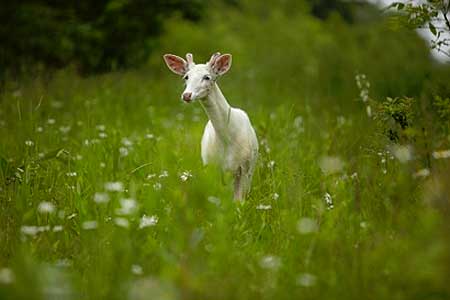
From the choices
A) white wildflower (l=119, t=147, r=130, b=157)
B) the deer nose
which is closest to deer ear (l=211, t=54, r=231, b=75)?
the deer nose

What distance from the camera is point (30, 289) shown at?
1.96 meters

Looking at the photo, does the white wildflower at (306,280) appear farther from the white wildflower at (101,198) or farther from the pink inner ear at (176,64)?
the pink inner ear at (176,64)

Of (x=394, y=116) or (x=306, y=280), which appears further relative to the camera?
(x=394, y=116)

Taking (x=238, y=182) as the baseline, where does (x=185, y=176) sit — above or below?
above

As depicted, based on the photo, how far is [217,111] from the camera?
15.2 feet

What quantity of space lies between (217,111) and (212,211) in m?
2.03

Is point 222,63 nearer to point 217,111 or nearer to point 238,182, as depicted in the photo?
point 217,111

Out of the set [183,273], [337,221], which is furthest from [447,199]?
[183,273]

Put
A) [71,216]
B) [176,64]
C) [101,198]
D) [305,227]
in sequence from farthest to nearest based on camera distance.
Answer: [176,64]
[71,216]
[101,198]
[305,227]

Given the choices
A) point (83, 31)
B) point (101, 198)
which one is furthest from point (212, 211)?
point (83, 31)

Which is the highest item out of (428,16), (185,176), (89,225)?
(428,16)

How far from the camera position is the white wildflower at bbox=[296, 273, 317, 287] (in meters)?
2.34

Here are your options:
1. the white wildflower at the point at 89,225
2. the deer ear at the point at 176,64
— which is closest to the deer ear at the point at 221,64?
the deer ear at the point at 176,64

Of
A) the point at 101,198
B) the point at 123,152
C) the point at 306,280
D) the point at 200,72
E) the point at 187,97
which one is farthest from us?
the point at 123,152
